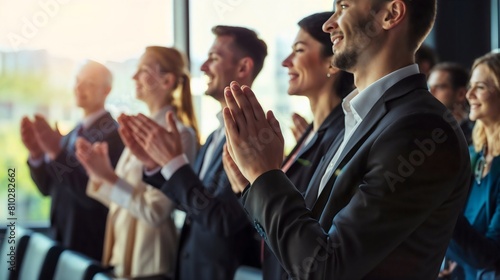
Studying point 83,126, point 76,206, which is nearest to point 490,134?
point 76,206

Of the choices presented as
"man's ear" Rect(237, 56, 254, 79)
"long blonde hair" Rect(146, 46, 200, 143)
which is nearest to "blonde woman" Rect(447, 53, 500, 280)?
"man's ear" Rect(237, 56, 254, 79)

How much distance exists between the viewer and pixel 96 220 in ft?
11.6

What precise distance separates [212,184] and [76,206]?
1.09 meters

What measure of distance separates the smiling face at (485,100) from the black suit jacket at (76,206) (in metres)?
1.77

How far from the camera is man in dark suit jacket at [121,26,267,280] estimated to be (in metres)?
2.45

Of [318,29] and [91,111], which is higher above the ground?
[318,29]

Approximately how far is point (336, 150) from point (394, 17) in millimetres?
303

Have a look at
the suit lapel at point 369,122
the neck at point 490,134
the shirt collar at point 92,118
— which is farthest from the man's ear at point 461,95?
the suit lapel at point 369,122

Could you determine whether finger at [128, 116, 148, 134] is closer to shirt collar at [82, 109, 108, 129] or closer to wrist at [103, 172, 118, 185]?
wrist at [103, 172, 118, 185]

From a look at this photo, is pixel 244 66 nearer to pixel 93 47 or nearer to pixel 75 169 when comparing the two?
pixel 75 169

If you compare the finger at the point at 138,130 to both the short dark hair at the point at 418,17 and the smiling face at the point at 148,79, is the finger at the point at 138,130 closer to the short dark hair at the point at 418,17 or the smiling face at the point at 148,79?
the smiling face at the point at 148,79

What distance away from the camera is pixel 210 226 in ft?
8.31

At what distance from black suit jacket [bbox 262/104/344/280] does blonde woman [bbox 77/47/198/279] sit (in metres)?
1.06

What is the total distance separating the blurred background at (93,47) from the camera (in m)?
4.27
